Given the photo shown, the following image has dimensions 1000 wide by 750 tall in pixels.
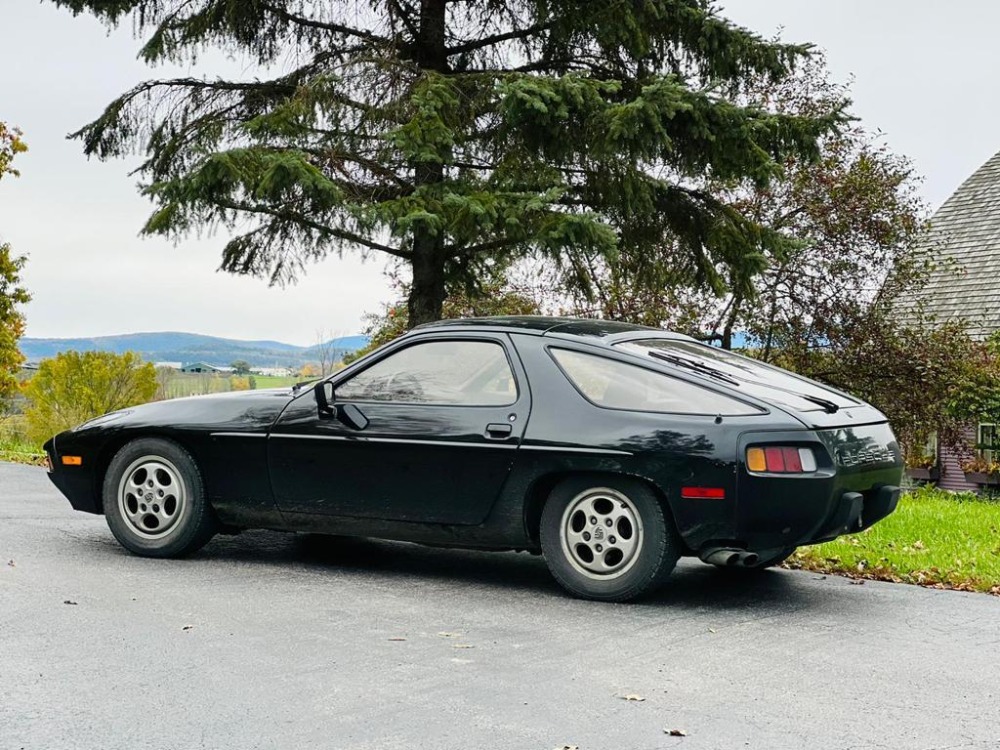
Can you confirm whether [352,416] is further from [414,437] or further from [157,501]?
[157,501]

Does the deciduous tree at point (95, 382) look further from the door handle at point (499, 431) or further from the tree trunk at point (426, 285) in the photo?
the door handle at point (499, 431)

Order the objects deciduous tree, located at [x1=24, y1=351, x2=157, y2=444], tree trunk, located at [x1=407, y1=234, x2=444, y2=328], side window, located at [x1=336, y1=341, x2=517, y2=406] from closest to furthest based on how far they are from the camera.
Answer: side window, located at [x1=336, y1=341, x2=517, y2=406]
tree trunk, located at [x1=407, y1=234, x2=444, y2=328]
deciduous tree, located at [x1=24, y1=351, x2=157, y2=444]

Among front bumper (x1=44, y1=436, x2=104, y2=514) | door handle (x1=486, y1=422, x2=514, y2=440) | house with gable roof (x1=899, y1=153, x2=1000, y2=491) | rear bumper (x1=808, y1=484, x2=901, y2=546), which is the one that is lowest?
front bumper (x1=44, y1=436, x2=104, y2=514)

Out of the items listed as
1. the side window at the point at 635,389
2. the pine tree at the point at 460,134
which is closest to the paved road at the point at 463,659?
the side window at the point at 635,389

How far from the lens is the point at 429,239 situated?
15242 mm

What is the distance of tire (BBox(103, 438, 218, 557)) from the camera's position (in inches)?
285

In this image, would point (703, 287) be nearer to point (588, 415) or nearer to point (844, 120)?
point (844, 120)

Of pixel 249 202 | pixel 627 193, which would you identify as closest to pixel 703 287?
pixel 627 193

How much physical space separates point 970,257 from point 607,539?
2558 centimetres

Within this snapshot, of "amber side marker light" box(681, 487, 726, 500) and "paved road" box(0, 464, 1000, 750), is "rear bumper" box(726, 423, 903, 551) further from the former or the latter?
"paved road" box(0, 464, 1000, 750)

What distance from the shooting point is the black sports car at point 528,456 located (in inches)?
235

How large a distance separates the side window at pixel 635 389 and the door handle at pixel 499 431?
1.42ft

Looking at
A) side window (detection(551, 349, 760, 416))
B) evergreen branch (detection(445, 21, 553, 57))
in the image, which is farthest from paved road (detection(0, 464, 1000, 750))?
evergreen branch (detection(445, 21, 553, 57))

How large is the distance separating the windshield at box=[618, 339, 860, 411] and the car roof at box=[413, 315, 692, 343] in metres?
0.13
